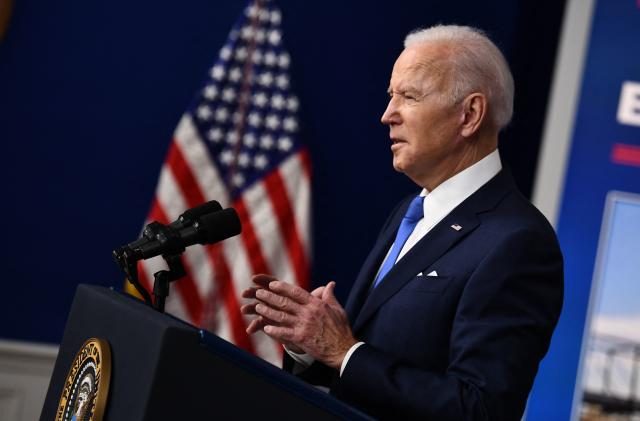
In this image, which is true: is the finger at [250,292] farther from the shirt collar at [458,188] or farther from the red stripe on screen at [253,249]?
the red stripe on screen at [253,249]

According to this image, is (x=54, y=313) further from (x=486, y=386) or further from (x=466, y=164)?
(x=486, y=386)

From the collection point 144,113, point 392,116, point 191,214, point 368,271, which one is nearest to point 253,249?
point 144,113

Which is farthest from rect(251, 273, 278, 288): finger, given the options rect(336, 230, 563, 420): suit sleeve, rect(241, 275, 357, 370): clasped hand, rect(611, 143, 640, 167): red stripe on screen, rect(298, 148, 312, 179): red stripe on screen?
rect(611, 143, 640, 167): red stripe on screen

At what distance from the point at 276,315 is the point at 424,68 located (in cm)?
65

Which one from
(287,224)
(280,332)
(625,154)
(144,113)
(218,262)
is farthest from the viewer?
(625,154)

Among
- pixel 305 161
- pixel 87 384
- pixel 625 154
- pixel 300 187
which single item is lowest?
pixel 87 384

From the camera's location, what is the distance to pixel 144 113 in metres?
4.06

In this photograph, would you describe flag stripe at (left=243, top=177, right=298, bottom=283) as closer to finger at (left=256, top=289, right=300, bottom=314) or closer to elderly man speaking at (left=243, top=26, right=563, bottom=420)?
elderly man speaking at (left=243, top=26, right=563, bottom=420)

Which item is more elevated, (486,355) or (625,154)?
(625,154)

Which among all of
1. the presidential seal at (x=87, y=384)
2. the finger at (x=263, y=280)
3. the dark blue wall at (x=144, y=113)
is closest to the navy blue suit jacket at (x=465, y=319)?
the finger at (x=263, y=280)

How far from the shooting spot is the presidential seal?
1396mm

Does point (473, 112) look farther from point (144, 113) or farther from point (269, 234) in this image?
point (144, 113)

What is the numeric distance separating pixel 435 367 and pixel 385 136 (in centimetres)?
258

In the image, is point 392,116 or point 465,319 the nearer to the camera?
point 465,319
